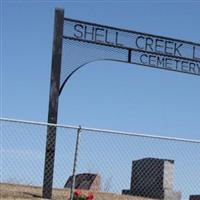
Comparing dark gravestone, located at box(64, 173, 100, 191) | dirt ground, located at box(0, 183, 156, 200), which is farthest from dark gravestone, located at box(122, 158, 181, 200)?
dark gravestone, located at box(64, 173, 100, 191)

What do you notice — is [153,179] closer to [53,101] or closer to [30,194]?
[53,101]

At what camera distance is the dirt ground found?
13.2m

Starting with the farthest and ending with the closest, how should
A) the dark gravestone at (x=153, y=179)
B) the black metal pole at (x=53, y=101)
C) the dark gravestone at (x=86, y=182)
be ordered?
the dark gravestone at (x=153, y=179), the dark gravestone at (x=86, y=182), the black metal pole at (x=53, y=101)

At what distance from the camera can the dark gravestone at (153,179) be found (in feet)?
50.4

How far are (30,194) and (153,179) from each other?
10.2ft

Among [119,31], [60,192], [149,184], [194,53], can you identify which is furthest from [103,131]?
[194,53]

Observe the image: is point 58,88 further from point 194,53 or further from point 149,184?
point 194,53

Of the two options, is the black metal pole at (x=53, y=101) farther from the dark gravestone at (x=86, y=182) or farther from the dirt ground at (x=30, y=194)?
the dark gravestone at (x=86, y=182)

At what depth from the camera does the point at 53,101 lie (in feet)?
49.6

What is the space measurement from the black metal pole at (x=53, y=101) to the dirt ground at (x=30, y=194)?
0.30 m

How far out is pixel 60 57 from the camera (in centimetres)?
1543

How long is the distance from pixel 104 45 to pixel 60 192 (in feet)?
12.4

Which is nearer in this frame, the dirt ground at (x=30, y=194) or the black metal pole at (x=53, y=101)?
the dirt ground at (x=30, y=194)

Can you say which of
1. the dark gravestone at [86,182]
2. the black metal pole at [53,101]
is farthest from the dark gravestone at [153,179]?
the black metal pole at [53,101]
